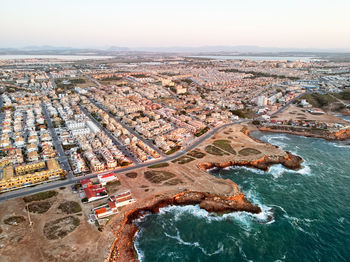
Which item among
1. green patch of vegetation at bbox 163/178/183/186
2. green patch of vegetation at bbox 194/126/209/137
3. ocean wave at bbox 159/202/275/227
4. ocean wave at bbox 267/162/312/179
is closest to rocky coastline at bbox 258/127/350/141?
ocean wave at bbox 267/162/312/179

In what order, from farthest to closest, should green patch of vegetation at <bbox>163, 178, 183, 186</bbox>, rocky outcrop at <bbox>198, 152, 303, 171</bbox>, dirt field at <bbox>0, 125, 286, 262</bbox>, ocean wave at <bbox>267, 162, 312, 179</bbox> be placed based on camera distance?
rocky outcrop at <bbox>198, 152, 303, 171</bbox> → ocean wave at <bbox>267, 162, 312, 179</bbox> → green patch of vegetation at <bbox>163, 178, 183, 186</bbox> → dirt field at <bbox>0, 125, 286, 262</bbox>

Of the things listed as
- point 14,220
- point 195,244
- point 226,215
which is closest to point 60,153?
point 14,220

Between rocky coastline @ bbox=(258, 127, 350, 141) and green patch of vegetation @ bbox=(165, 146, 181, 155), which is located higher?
green patch of vegetation @ bbox=(165, 146, 181, 155)

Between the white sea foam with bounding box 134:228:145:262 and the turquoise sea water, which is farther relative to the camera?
the turquoise sea water

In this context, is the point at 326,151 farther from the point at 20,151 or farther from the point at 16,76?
the point at 16,76

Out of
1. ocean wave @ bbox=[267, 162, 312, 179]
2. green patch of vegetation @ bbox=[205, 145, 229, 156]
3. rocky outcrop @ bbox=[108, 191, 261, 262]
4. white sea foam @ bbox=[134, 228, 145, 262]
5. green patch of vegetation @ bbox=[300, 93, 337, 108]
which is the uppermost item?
green patch of vegetation @ bbox=[300, 93, 337, 108]

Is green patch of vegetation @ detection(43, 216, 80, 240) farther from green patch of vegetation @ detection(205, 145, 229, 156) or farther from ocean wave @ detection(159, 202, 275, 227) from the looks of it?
green patch of vegetation @ detection(205, 145, 229, 156)
